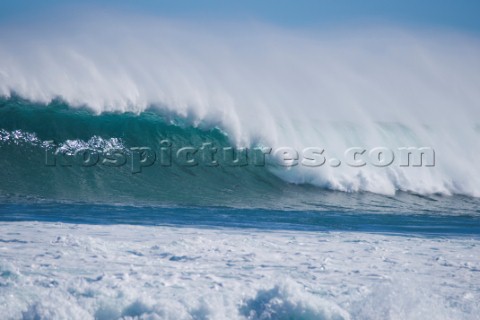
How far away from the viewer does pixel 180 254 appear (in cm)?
468

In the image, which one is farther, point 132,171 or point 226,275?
point 132,171

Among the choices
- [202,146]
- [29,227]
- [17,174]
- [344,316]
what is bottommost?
[344,316]

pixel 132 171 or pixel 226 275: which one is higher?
pixel 132 171

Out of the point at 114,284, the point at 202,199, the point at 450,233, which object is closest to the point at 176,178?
the point at 202,199

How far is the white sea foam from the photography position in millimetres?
3438

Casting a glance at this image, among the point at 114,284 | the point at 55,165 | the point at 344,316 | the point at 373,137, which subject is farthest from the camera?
the point at 373,137

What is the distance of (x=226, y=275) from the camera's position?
411cm

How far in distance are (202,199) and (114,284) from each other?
15.8 ft

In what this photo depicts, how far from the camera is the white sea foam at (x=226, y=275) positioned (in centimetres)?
344

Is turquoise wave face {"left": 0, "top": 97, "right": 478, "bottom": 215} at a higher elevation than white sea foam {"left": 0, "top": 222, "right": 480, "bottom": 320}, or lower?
higher

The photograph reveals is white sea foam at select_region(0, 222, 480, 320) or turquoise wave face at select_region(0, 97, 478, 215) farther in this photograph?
turquoise wave face at select_region(0, 97, 478, 215)

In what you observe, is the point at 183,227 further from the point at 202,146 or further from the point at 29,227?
the point at 202,146

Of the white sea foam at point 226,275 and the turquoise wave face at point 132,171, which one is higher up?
the turquoise wave face at point 132,171

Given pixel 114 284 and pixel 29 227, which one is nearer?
pixel 114 284
